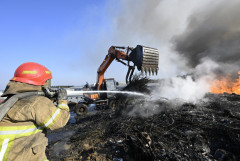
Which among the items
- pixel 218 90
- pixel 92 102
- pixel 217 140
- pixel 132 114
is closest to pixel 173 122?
pixel 217 140

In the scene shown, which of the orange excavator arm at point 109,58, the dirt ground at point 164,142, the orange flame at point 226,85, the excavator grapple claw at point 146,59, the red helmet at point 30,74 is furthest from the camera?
the orange flame at point 226,85

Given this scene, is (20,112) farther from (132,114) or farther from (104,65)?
(104,65)

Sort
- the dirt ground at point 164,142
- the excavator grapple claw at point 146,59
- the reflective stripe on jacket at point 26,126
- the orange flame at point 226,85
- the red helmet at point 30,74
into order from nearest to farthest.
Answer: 1. the reflective stripe on jacket at point 26,126
2. the red helmet at point 30,74
3. the dirt ground at point 164,142
4. the excavator grapple claw at point 146,59
5. the orange flame at point 226,85

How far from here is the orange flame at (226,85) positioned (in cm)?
1476

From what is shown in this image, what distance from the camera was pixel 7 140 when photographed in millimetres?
1386

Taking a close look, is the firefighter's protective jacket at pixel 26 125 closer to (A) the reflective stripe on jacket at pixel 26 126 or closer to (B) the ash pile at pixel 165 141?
(A) the reflective stripe on jacket at pixel 26 126

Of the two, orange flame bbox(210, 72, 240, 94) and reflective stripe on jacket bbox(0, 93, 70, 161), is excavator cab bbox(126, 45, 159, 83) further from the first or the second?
orange flame bbox(210, 72, 240, 94)

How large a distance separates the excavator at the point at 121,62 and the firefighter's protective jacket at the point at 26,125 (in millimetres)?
4774

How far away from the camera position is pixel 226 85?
15102 mm

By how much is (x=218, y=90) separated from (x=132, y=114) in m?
14.4

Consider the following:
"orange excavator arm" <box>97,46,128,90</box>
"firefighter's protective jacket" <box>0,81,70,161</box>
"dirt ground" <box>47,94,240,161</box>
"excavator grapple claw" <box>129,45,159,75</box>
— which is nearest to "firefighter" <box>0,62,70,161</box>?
"firefighter's protective jacket" <box>0,81,70,161</box>

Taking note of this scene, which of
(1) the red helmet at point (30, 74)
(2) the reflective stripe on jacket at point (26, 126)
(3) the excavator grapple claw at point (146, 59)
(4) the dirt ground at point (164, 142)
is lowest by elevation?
(4) the dirt ground at point (164, 142)

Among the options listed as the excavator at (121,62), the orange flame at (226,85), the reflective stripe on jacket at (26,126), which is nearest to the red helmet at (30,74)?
the reflective stripe on jacket at (26,126)

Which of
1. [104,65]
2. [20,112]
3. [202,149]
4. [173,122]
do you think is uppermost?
[104,65]
